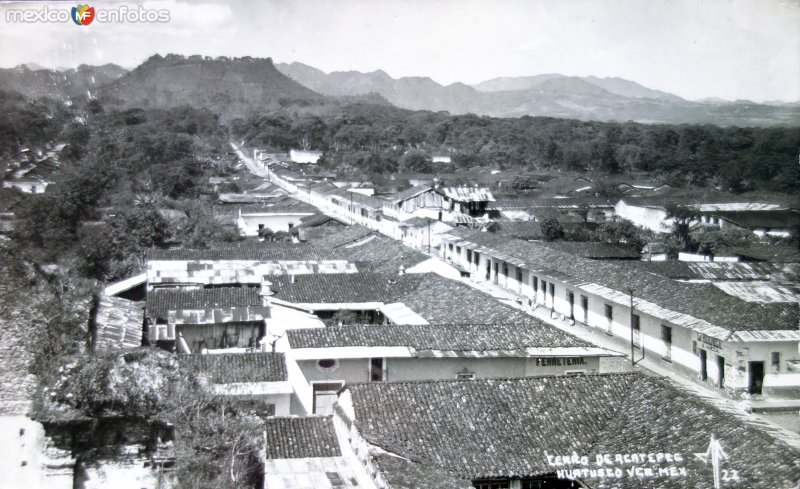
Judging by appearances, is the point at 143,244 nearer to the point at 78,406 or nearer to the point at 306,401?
the point at 306,401

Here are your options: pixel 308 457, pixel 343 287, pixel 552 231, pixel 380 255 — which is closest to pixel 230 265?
pixel 343 287

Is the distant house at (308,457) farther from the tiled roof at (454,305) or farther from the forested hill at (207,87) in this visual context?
the forested hill at (207,87)

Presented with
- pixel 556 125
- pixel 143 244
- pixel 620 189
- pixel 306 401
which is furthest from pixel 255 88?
pixel 306 401

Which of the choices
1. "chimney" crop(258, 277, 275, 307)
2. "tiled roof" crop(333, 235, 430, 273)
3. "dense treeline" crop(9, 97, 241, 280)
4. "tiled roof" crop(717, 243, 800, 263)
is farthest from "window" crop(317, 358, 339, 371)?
"tiled roof" crop(717, 243, 800, 263)


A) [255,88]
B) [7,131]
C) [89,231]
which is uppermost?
[255,88]

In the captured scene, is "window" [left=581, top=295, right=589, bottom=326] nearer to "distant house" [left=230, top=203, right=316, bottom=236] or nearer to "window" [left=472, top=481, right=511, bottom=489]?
"window" [left=472, top=481, right=511, bottom=489]

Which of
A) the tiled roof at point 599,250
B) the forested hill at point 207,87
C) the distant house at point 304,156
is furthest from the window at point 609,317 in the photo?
the distant house at point 304,156
